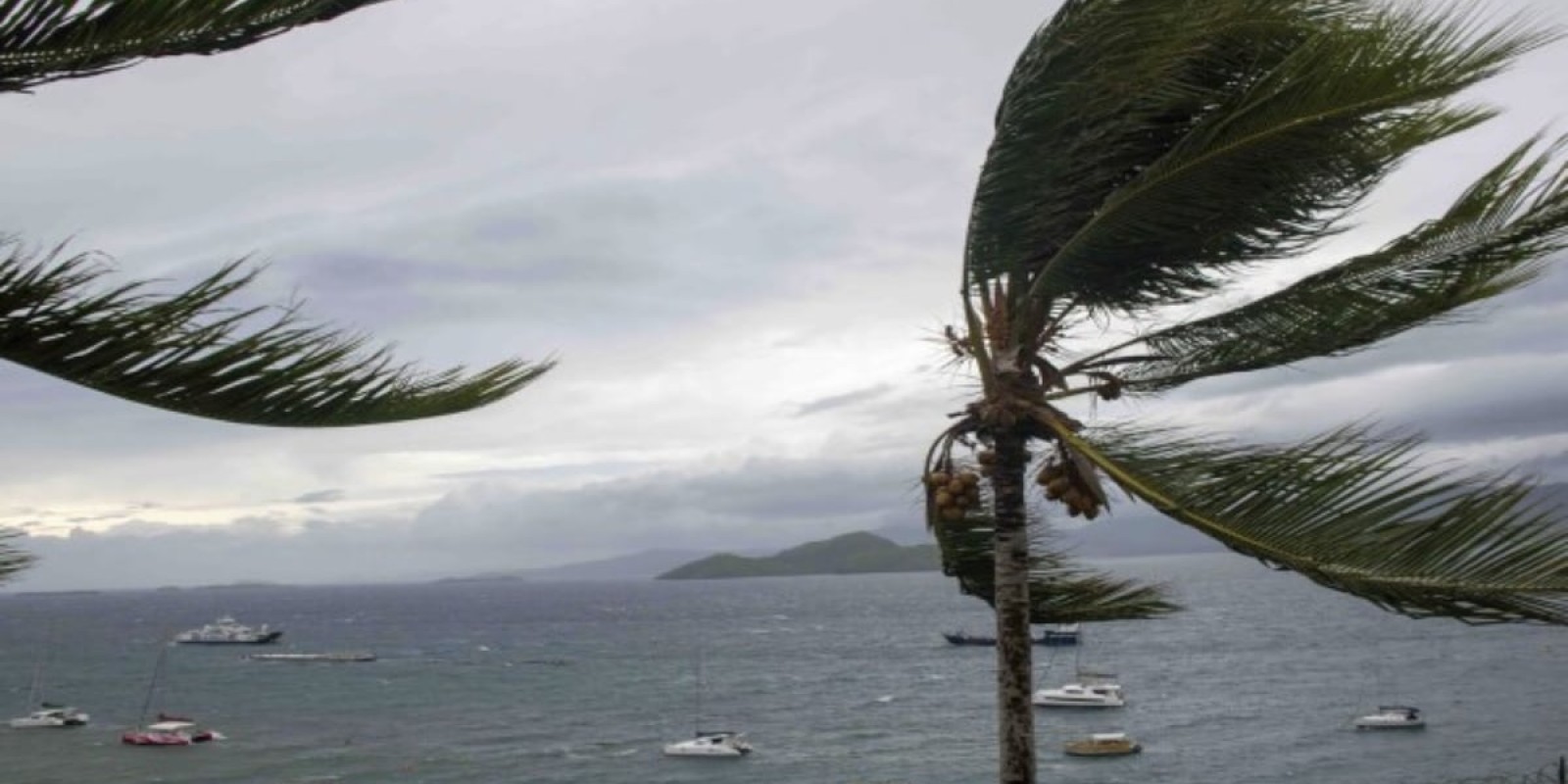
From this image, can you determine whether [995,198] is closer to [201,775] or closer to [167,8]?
[167,8]

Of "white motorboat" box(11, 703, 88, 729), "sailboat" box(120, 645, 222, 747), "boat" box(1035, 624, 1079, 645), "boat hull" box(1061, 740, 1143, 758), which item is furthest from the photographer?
"boat" box(1035, 624, 1079, 645)

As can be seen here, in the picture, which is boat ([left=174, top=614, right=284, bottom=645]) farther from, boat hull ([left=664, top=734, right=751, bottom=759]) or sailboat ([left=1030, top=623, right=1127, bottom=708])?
sailboat ([left=1030, top=623, right=1127, bottom=708])

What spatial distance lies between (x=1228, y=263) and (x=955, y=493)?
2349 millimetres

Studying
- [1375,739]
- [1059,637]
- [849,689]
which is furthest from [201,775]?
[1059,637]

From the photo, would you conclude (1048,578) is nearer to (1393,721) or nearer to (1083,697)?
(1393,721)

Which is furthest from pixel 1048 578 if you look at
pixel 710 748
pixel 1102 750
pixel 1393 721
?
pixel 1393 721

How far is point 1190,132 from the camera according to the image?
755 cm

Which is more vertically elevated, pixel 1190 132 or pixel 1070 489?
pixel 1190 132

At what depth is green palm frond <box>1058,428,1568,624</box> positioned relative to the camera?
553 centimetres

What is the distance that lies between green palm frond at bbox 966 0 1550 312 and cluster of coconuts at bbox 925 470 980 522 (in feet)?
3.93

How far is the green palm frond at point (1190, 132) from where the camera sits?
6891 millimetres

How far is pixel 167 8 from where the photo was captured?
9.57 feet

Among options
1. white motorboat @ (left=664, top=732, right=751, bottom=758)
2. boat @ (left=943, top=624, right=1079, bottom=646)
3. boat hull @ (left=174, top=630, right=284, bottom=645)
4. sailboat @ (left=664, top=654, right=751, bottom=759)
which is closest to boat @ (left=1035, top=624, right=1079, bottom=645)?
boat @ (left=943, top=624, right=1079, bottom=646)

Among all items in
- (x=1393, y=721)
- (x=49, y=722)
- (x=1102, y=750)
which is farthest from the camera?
(x=49, y=722)
